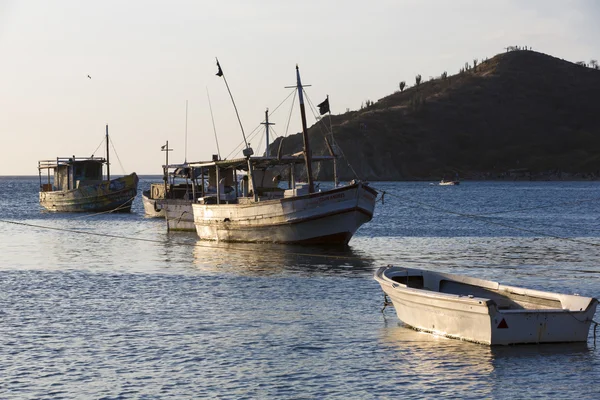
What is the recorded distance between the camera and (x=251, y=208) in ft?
138

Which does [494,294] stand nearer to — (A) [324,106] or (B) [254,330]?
(B) [254,330]

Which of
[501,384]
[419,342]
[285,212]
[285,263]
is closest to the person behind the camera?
[501,384]

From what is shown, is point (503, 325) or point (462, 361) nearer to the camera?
point (462, 361)

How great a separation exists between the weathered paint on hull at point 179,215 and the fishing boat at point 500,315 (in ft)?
116

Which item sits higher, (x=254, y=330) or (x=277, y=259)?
(x=277, y=259)

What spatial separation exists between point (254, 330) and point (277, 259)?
15841 mm

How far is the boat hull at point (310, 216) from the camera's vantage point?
3947 centimetres

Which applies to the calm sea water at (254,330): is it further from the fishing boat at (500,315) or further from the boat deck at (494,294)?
the boat deck at (494,294)

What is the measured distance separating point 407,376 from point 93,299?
12.5 m

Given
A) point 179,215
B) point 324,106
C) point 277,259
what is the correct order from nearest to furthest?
point 277,259 < point 324,106 < point 179,215

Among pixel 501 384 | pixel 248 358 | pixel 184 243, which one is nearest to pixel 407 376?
pixel 501 384

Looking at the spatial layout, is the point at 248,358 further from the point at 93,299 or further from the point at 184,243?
the point at 184,243

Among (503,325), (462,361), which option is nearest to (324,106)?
(503,325)

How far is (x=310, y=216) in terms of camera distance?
39812mm
